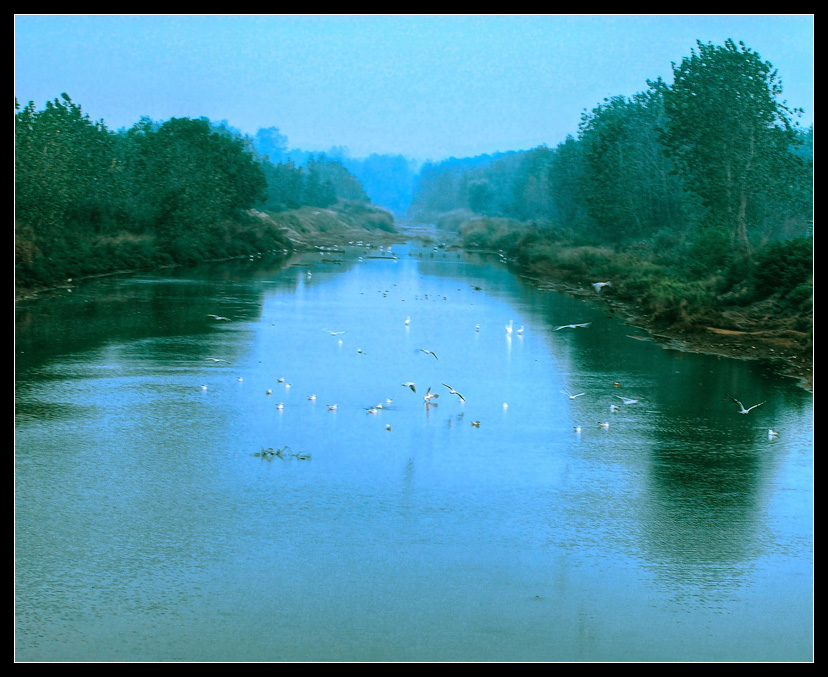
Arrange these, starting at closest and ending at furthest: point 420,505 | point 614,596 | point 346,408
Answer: point 614,596 < point 420,505 < point 346,408

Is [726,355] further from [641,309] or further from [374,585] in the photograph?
[374,585]

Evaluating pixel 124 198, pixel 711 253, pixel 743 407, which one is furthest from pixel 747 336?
pixel 124 198

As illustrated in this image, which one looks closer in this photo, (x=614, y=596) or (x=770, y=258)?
(x=614, y=596)

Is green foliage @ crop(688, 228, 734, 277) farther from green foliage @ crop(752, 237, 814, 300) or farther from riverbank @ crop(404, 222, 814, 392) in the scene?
green foliage @ crop(752, 237, 814, 300)

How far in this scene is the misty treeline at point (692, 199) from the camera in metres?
31.4

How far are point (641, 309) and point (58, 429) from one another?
72.8 feet

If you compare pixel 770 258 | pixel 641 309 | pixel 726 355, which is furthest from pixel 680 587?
pixel 641 309

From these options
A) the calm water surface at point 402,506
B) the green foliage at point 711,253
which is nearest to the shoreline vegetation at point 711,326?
the calm water surface at point 402,506

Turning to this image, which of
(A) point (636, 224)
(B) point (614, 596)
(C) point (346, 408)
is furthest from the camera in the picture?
(A) point (636, 224)

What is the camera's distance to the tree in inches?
1612

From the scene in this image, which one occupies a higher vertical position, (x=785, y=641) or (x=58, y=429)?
(x=58, y=429)

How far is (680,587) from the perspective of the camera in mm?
10008

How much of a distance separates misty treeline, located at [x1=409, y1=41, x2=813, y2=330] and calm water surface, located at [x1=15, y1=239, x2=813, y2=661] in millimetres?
9065

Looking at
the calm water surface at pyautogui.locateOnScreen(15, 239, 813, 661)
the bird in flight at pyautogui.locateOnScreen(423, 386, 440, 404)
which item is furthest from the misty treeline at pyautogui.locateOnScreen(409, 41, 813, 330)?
the bird in flight at pyautogui.locateOnScreen(423, 386, 440, 404)
